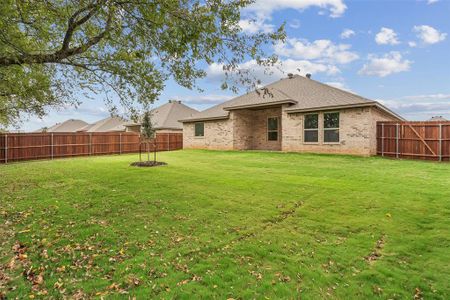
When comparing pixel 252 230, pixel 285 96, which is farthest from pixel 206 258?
pixel 285 96

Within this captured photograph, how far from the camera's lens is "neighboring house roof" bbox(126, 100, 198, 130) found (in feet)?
105

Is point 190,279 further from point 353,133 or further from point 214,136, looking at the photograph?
point 214,136

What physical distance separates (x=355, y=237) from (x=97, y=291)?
441 centimetres

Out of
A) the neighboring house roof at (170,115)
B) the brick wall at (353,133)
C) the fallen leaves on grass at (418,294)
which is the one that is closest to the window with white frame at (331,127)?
the brick wall at (353,133)

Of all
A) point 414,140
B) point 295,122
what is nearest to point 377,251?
point 414,140

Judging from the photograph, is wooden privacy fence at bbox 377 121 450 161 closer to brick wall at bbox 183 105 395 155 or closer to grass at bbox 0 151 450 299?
brick wall at bbox 183 105 395 155

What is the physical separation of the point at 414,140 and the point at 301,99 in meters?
7.36

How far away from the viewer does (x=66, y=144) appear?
2216 cm

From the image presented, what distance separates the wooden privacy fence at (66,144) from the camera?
19.0 metres

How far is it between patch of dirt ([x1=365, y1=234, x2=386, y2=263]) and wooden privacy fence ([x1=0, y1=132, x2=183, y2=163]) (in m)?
13.6

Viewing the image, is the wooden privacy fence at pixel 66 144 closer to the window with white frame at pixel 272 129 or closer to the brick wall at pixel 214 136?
the brick wall at pixel 214 136

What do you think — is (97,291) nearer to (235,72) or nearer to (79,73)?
(235,72)

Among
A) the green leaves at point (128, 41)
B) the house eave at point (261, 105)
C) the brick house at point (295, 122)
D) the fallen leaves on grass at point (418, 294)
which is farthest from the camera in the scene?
the house eave at point (261, 105)

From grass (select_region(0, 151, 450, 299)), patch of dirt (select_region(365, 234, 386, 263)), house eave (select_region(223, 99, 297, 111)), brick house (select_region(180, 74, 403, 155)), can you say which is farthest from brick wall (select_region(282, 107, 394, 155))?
patch of dirt (select_region(365, 234, 386, 263))
